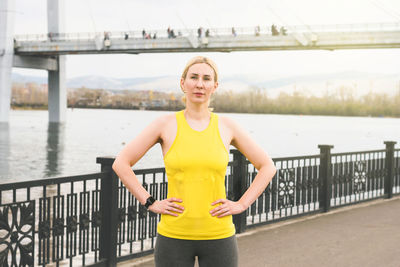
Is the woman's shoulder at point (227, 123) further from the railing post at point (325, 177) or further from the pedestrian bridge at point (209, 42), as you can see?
the pedestrian bridge at point (209, 42)

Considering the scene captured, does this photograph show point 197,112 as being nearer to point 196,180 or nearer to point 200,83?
point 200,83

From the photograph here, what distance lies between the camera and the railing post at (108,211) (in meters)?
5.72

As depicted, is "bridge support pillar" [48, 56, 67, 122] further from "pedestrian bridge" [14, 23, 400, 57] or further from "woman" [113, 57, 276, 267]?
"woman" [113, 57, 276, 267]

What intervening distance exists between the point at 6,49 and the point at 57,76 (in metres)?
10.2

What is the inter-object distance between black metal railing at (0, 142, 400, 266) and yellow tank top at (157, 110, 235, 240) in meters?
2.32

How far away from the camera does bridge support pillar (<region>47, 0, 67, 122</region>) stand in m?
84.4

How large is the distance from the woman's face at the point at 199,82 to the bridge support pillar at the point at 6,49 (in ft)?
264

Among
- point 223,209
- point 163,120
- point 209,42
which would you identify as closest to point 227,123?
point 163,120

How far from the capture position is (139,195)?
300 cm

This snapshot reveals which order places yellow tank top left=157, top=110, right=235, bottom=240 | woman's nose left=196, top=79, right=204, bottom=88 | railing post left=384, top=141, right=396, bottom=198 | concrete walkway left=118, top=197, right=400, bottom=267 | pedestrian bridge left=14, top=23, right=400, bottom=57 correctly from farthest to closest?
pedestrian bridge left=14, top=23, right=400, bottom=57
railing post left=384, top=141, right=396, bottom=198
concrete walkway left=118, top=197, right=400, bottom=267
woman's nose left=196, top=79, right=204, bottom=88
yellow tank top left=157, top=110, right=235, bottom=240

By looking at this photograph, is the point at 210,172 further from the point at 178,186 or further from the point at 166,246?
the point at 166,246

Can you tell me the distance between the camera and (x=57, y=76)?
288 ft

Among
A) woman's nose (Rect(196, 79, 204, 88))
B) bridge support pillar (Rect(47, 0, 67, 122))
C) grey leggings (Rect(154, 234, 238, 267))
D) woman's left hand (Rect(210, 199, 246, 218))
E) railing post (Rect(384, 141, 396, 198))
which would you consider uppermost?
bridge support pillar (Rect(47, 0, 67, 122))

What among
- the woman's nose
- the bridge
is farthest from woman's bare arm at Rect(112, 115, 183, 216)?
the bridge
